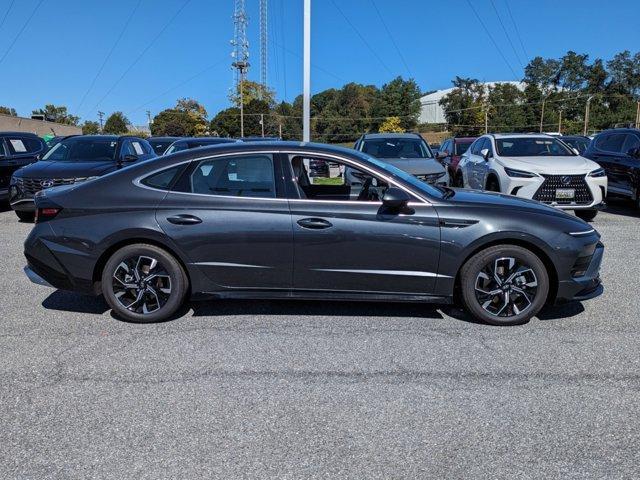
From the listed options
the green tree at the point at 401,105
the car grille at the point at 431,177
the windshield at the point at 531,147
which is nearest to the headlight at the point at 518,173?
the windshield at the point at 531,147

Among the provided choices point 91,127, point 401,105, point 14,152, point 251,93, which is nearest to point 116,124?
point 91,127

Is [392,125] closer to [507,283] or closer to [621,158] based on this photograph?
[621,158]

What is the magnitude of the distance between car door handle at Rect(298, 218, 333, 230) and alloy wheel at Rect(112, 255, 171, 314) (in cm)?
128

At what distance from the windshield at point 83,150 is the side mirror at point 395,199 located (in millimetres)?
8421

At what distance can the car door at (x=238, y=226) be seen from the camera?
15.8ft

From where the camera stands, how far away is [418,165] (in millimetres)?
11211

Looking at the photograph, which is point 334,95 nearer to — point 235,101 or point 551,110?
point 235,101

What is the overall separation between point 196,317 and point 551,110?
314 feet

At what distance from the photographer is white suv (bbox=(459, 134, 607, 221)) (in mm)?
10211

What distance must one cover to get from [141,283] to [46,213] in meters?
1.08

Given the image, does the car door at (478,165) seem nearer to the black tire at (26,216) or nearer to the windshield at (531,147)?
the windshield at (531,147)

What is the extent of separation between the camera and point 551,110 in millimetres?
90375

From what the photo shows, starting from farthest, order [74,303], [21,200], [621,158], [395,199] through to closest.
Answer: [621,158] → [21,200] → [74,303] → [395,199]

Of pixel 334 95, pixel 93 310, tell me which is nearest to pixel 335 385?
pixel 93 310
